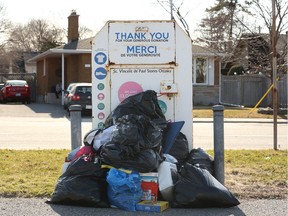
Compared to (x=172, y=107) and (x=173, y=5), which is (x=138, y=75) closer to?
(x=172, y=107)

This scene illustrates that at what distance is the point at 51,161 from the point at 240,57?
93.0 ft

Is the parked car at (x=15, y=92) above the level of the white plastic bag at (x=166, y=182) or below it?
above

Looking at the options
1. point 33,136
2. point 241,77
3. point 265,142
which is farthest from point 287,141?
point 241,77

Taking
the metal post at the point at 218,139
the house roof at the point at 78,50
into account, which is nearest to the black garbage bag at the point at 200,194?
the metal post at the point at 218,139

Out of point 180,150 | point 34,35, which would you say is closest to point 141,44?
point 180,150

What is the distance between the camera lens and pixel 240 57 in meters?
35.9

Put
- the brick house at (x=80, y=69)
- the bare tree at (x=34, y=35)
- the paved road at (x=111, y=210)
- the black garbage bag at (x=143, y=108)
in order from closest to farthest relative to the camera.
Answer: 1. the paved road at (x=111, y=210)
2. the black garbage bag at (x=143, y=108)
3. the brick house at (x=80, y=69)
4. the bare tree at (x=34, y=35)

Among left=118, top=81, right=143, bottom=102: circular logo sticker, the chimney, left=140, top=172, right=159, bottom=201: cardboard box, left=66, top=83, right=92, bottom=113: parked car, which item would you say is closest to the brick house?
the chimney

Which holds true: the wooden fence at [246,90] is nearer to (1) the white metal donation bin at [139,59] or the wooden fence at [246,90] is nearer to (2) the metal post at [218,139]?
(1) the white metal donation bin at [139,59]

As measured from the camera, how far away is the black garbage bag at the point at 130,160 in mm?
6033

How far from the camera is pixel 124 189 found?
5902 millimetres

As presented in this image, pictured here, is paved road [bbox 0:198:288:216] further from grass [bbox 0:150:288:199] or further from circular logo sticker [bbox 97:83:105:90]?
circular logo sticker [bbox 97:83:105:90]

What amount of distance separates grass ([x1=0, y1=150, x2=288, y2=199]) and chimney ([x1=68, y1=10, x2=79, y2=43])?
2516 cm

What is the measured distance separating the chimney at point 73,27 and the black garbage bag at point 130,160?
2941 cm
